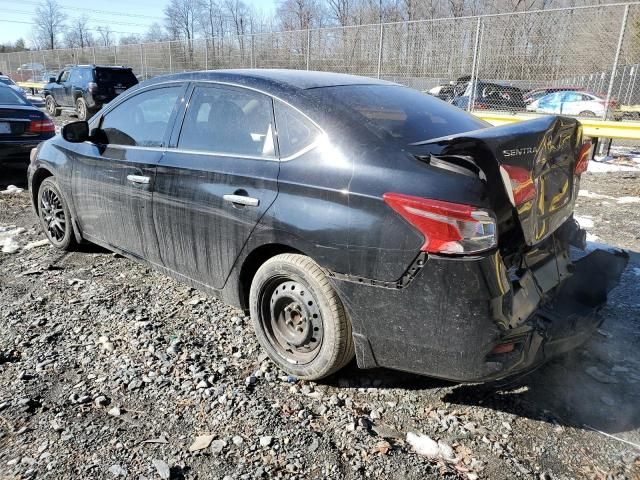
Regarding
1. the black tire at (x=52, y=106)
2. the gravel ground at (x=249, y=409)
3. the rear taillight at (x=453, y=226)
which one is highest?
the rear taillight at (x=453, y=226)

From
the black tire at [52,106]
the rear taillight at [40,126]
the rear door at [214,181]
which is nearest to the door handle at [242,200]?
the rear door at [214,181]

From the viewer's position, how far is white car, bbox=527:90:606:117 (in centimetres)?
1105

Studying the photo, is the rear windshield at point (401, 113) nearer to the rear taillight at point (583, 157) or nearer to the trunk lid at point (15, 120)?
the rear taillight at point (583, 157)

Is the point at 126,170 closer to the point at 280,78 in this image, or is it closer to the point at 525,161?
the point at 280,78

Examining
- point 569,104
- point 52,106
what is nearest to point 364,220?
point 569,104

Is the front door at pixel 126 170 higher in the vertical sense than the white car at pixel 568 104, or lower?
lower

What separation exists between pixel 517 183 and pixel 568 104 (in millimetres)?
10747

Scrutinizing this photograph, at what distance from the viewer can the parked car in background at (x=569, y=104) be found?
10.9m

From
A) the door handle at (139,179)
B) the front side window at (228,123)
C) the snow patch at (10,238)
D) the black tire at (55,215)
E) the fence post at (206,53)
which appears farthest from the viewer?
the fence post at (206,53)

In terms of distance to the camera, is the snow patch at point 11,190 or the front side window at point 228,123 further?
the snow patch at point 11,190

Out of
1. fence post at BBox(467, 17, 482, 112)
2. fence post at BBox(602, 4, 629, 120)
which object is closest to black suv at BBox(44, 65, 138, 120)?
fence post at BBox(467, 17, 482, 112)

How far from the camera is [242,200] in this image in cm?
294

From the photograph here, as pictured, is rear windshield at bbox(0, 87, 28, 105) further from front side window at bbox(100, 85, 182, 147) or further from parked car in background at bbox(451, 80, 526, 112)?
parked car in background at bbox(451, 80, 526, 112)

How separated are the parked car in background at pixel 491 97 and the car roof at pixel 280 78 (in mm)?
8361
